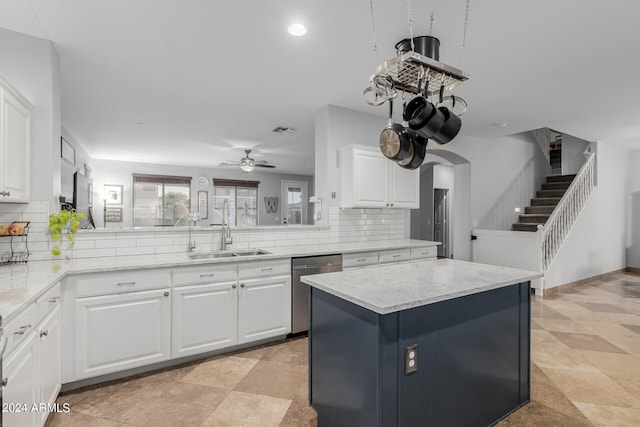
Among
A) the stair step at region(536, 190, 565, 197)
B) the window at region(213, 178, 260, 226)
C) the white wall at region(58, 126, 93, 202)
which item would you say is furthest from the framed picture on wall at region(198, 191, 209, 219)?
the stair step at region(536, 190, 565, 197)

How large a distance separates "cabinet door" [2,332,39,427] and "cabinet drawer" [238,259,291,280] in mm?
1473

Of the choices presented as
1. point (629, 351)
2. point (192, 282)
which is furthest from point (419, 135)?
point (629, 351)

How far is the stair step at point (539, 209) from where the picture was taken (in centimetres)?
677

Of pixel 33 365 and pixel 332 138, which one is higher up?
pixel 332 138

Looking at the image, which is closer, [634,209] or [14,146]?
[14,146]

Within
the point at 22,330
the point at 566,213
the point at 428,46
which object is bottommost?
the point at 22,330

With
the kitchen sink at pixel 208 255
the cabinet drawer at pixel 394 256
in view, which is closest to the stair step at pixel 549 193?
the cabinet drawer at pixel 394 256

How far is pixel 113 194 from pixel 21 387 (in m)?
7.77

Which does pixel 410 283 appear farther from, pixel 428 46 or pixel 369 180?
pixel 369 180

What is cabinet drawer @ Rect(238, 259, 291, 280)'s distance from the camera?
290cm

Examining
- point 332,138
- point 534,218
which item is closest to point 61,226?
point 332,138

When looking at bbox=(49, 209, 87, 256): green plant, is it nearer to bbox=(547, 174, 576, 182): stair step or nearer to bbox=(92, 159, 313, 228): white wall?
bbox=(92, 159, 313, 228): white wall

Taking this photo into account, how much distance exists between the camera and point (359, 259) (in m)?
3.56

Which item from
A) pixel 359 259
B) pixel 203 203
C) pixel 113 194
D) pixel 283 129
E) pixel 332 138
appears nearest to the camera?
pixel 359 259
